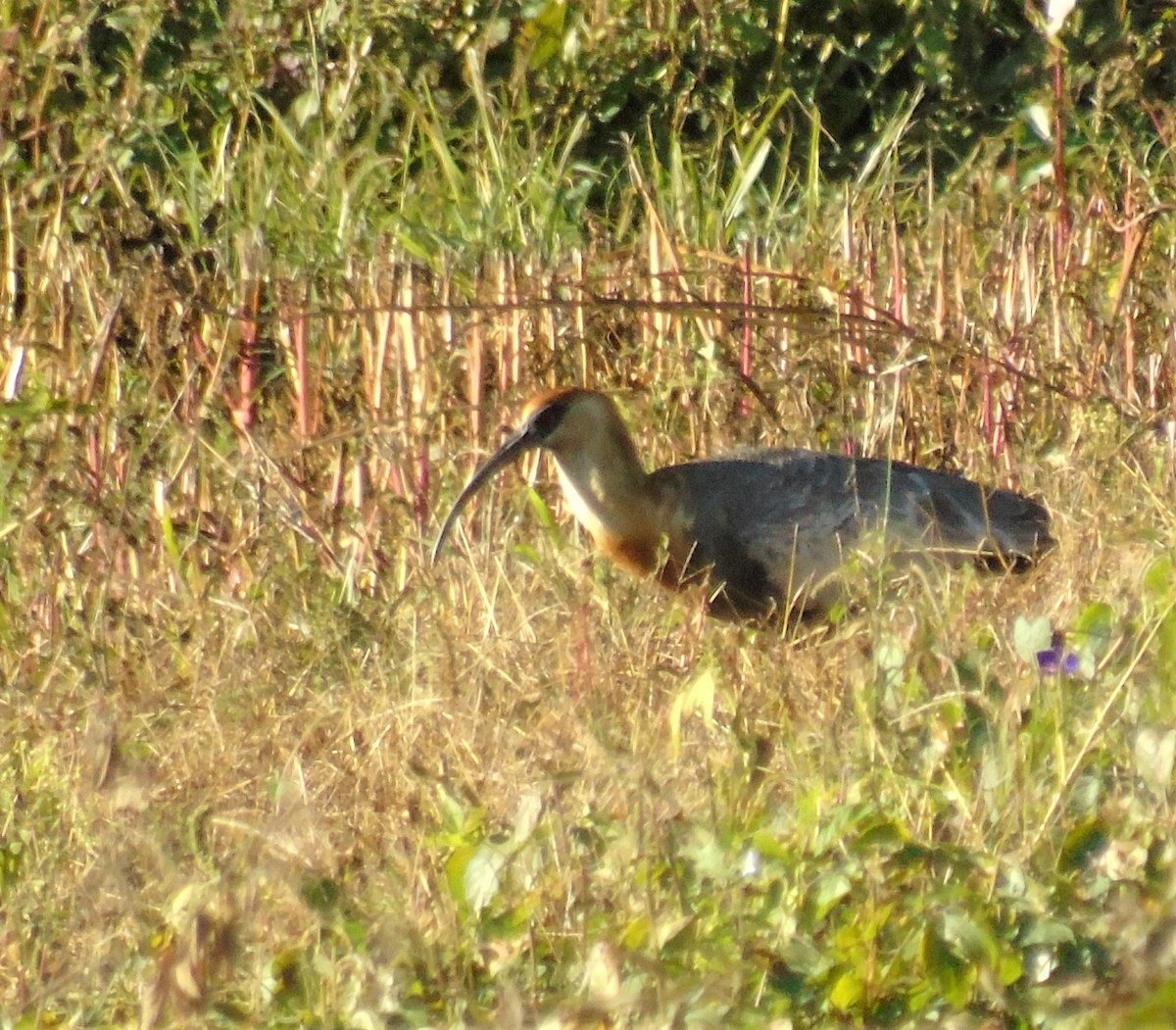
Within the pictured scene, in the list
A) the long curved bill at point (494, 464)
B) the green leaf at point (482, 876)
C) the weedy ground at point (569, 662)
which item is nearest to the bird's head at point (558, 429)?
the long curved bill at point (494, 464)

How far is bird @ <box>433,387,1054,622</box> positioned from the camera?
5.66 meters

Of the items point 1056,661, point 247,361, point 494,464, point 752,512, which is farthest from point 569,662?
point 247,361

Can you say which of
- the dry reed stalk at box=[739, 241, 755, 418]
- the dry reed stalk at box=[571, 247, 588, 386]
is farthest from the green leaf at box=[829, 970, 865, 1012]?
the dry reed stalk at box=[571, 247, 588, 386]

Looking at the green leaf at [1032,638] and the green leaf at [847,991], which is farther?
the green leaf at [1032,638]

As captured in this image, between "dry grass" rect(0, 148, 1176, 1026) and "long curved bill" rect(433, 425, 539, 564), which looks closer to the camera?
"dry grass" rect(0, 148, 1176, 1026)

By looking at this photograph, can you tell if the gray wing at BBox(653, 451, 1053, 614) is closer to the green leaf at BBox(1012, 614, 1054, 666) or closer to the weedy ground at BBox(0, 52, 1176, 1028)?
the weedy ground at BBox(0, 52, 1176, 1028)

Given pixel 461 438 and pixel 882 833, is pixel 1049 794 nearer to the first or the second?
pixel 882 833

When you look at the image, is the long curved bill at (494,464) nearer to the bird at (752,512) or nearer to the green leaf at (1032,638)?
the bird at (752,512)

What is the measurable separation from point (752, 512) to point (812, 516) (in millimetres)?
160

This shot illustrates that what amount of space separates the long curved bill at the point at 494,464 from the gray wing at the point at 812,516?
17.0 inches

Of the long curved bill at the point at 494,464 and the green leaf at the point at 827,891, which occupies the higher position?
the green leaf at the point at 827,891

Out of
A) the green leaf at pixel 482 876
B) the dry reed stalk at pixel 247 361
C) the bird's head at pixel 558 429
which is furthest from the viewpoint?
the dry reed stalk at pixel 247 361

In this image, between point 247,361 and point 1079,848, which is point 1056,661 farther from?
point 247,361

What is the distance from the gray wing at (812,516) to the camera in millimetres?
5672
